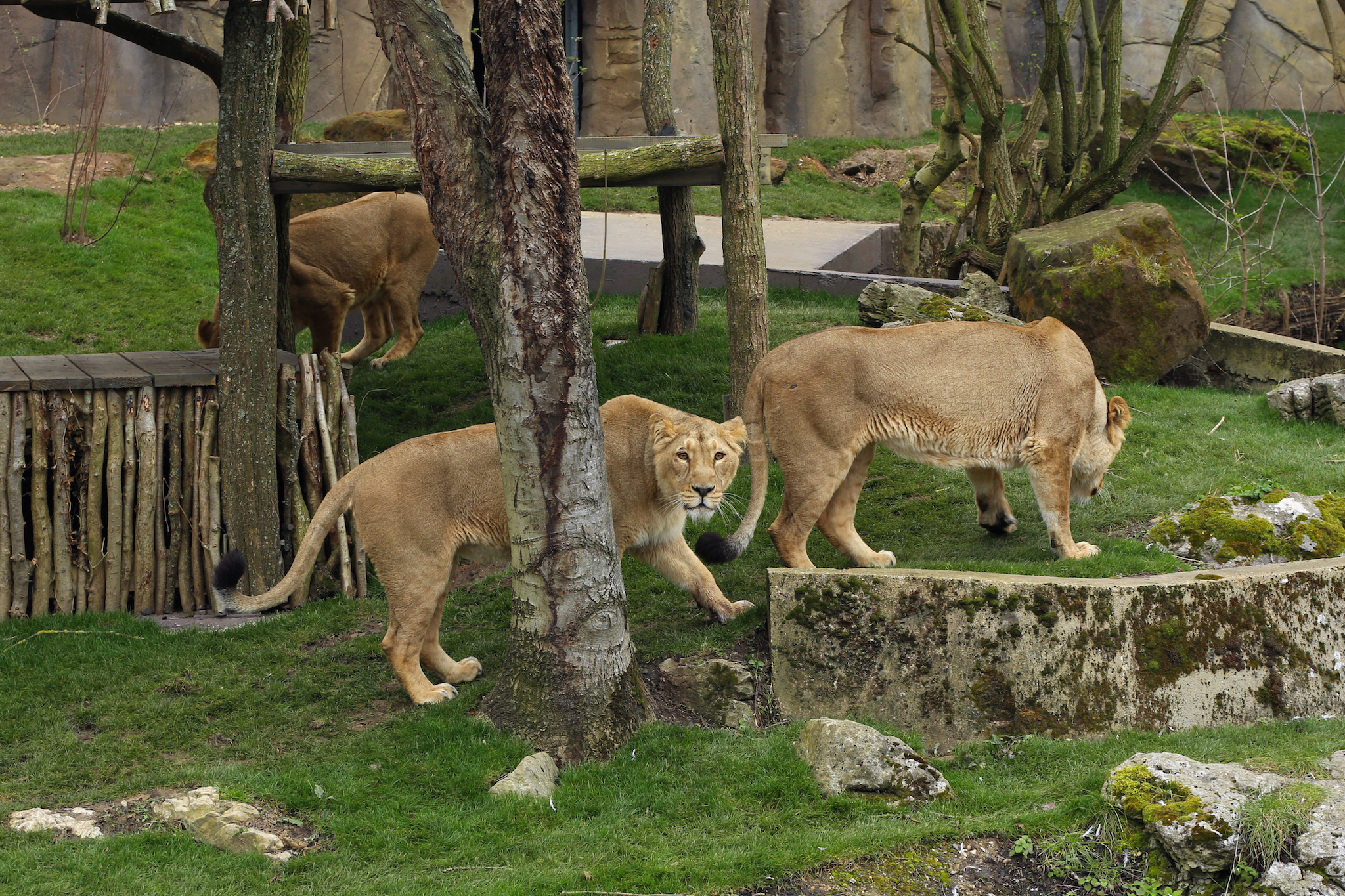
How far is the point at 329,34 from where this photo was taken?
68.7ft

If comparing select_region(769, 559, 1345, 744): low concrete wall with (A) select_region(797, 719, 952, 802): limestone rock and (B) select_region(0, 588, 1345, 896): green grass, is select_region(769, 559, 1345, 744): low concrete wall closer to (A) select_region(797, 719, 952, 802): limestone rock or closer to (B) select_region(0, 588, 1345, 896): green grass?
(B) select_region(0, 588, 1345, 896): green grass

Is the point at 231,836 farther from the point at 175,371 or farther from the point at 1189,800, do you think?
the point at 175,371

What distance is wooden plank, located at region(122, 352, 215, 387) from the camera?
26.9ft

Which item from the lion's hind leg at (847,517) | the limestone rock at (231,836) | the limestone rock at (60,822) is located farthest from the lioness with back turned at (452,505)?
the limestone rock at (231,836)

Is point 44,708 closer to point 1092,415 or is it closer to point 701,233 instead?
point 1092,415

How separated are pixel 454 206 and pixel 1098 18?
22350mm

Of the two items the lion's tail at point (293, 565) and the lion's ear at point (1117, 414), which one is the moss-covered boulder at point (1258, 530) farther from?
the lion's tail at point (293, 565)

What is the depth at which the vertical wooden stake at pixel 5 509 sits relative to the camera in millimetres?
7746

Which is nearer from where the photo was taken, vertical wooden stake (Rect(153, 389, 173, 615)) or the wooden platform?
the wooden platform

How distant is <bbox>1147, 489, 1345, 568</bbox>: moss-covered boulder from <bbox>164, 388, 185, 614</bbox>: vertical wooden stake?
624 cm

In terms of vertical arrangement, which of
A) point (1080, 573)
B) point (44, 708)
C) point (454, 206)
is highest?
point (454, 206)

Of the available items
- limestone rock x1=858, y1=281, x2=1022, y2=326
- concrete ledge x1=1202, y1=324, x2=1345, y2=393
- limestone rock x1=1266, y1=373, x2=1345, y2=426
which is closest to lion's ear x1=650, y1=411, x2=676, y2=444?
limestone rock x1=858, y1=281, x2=1022, y2=326

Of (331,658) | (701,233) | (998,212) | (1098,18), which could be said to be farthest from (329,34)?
(331,658)

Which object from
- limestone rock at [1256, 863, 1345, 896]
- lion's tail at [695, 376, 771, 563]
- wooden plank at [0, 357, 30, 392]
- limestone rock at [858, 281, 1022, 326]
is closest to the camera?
limestone rock at [1256, 863, 1345, 896]
